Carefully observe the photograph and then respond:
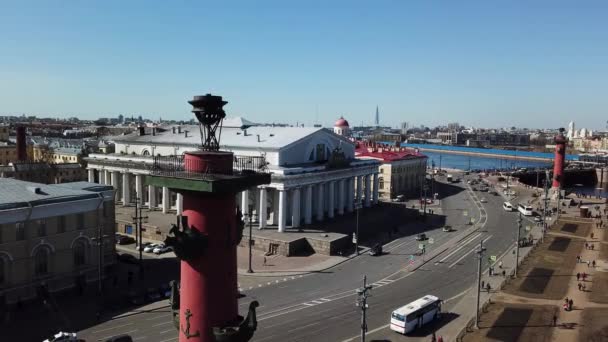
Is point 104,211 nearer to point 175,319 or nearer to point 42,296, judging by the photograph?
point 42,296

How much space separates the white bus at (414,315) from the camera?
3259 cm

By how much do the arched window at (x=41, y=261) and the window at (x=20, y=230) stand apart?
1713mm

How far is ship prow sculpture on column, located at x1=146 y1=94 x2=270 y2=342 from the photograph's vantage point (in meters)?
9.47

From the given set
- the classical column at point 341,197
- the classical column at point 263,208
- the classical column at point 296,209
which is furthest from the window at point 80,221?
the classical column at point 341,197

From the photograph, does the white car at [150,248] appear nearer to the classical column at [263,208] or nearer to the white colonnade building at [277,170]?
the white colonnade building at [277,170]

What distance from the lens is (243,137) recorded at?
73.2 metres

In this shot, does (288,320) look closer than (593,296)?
Yes

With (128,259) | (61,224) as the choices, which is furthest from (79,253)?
(128,259)

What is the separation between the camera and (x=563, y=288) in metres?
42.1

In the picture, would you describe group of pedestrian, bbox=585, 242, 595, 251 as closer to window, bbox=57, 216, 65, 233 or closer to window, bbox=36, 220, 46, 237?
window, bbox=57, 216, 65, 233

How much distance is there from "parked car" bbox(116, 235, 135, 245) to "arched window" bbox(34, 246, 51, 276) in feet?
61.6

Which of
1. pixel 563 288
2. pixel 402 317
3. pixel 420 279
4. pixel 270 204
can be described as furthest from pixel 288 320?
pixel 270 204

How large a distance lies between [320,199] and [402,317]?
3569 cm

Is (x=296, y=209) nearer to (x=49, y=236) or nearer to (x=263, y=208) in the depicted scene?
(x=263, y=208)
